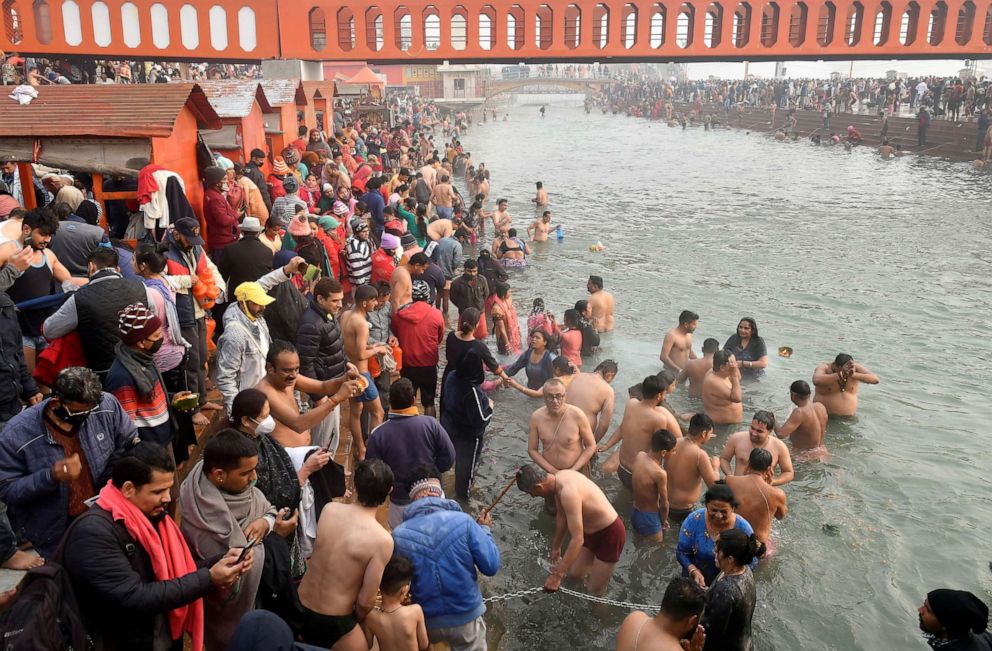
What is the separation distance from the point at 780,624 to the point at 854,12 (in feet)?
86.4

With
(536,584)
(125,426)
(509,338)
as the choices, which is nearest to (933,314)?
(509,338)

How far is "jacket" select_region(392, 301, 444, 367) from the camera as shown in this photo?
6723 mm

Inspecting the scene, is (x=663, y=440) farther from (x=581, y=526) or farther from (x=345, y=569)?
(x=345, y=569)

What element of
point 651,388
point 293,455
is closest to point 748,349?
point 651,388

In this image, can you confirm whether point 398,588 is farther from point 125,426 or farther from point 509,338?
point 509,338

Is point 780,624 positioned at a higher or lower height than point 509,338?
lower

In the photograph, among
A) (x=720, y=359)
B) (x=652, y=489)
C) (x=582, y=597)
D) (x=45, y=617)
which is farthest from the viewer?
(x=720, y=359)

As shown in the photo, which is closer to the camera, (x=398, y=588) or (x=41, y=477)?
(x=41, y=477)

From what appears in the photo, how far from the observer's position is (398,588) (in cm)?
372

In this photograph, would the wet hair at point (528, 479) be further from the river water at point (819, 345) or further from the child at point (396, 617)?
the child at point (396, 617)

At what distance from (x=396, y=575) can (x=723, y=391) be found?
17.9ft

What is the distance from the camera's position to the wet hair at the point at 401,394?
4758 millimetres

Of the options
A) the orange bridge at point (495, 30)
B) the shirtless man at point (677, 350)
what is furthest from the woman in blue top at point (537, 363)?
the orange bridge at point (495, 30)

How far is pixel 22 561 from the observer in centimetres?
363
